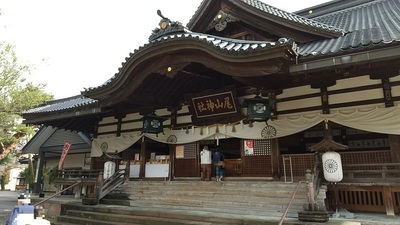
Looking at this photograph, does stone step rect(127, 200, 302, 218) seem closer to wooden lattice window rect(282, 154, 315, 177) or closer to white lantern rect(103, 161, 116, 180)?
wooden lattice window rect(282, 154, 315, 177)

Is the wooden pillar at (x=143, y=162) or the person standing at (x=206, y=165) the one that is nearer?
the person standing at (x=206, y=165)

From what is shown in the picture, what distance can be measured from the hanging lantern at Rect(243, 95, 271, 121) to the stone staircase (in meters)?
2.15

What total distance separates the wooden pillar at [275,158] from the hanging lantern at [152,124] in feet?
16.4

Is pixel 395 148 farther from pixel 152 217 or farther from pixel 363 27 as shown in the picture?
pixel 152 217

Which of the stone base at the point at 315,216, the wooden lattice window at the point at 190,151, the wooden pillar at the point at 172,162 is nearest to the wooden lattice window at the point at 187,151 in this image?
the wooden lattice window at the point at 190,151

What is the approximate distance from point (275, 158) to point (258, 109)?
74.9 inches

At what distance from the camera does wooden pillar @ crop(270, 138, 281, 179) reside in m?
9.64

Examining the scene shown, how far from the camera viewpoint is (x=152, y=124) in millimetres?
12125

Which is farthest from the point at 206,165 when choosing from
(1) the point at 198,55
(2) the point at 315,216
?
(2) the point at 315,216

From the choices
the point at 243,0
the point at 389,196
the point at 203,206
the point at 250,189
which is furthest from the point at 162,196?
the point at 243,0

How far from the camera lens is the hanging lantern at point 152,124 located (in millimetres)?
12016

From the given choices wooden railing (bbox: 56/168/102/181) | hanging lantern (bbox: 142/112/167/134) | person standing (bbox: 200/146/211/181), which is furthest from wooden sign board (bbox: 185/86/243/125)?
wooden railing (bbox: 56/168/102/181)

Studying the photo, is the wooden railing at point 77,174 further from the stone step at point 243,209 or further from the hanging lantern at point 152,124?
the stone step at point 243,209

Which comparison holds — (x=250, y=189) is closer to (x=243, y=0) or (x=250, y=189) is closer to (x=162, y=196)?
(x=162, y=196)
